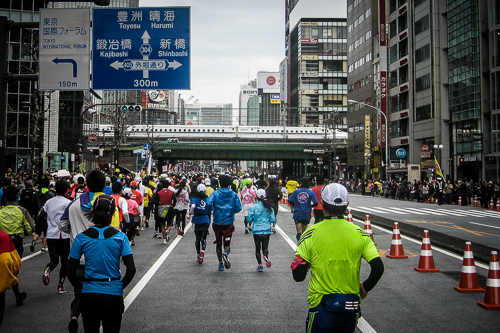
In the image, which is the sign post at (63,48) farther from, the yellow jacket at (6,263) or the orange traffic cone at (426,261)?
the orange traffic cone at (426,261)

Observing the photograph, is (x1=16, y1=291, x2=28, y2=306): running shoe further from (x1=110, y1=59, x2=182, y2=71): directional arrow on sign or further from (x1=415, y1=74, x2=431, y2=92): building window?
(x1=415, y1=74, x2=431, y2=92): building window

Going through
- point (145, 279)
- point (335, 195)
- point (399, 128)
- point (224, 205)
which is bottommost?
point (145, 279)

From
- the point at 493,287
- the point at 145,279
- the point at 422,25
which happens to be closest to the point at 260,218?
the point at 145,279

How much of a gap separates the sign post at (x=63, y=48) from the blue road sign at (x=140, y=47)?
4.49ft

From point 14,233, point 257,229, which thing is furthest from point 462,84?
point 14,233

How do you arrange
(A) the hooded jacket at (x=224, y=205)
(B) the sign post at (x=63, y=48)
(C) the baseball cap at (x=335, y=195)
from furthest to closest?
(B) the sign post at (x=63, y=48) < (A) the hooded jacket at (x=224, y=205) < (C) the baseball cap at (x=335, y=195)

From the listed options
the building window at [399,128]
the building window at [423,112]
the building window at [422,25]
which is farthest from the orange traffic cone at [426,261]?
the building window at [399,128]

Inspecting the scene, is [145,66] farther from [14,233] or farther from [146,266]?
[14,233]

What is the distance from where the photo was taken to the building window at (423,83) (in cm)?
5331

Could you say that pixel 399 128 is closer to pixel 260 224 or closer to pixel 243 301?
pixel 260 224

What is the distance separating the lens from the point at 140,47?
49.3 ft

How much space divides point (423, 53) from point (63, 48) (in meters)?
47.8

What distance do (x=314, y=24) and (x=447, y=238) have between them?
114629 mm

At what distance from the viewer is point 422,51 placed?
180ft
